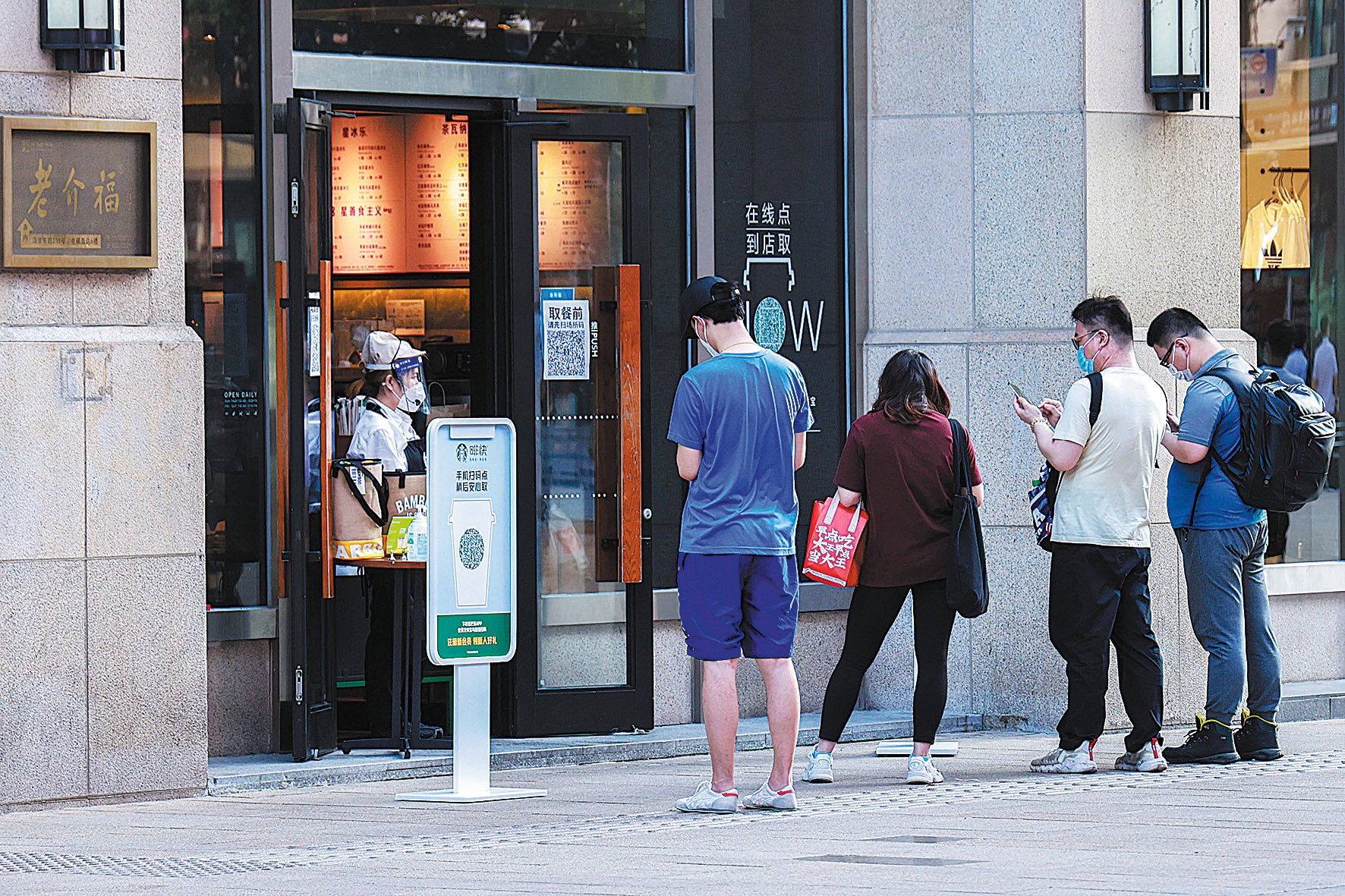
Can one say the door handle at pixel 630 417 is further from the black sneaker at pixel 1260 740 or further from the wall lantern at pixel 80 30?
the black sneaker at pixel 1260 740

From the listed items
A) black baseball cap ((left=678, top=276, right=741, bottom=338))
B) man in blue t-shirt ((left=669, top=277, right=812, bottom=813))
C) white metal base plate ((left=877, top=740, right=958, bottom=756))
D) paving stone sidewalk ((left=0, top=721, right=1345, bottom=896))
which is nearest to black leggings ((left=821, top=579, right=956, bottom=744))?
paving stone sidewalk ((left=0, top=721, right=1345, bottom=896))

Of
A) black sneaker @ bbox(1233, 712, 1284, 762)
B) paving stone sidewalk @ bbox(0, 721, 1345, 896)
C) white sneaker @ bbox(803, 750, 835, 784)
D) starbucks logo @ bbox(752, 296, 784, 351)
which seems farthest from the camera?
starbucks logo @ bbox(752, 296, 784, 351)

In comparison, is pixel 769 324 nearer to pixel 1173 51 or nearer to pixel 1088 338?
pixel 1088 338

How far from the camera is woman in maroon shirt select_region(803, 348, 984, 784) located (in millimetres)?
7980

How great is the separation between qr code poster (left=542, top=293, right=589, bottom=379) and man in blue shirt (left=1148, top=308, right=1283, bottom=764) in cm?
256

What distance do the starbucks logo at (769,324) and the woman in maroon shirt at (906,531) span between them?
5.98ft

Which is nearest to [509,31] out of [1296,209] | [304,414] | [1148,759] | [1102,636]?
[304,414]

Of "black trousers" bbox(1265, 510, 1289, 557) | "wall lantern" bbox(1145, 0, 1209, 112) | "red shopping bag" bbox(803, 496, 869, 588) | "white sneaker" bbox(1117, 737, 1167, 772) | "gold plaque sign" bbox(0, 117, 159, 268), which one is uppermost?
"wall lantern" bbox(1145, 0, 1209, 112)

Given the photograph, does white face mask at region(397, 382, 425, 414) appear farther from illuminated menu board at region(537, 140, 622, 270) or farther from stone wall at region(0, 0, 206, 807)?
stone wall at region(0, 0, 206, 807)

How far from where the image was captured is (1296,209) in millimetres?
11031

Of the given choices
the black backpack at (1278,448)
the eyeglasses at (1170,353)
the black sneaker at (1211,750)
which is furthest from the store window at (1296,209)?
the black sneaker at (1211,750)

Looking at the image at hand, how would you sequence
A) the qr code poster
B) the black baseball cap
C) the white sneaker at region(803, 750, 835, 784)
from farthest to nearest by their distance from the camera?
the qr code poster → the white sneaker at region(803, 750, 835, 784) → the black baseball cap

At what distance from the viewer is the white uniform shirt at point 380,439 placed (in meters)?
8.94

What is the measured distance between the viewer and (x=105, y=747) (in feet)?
25.8
